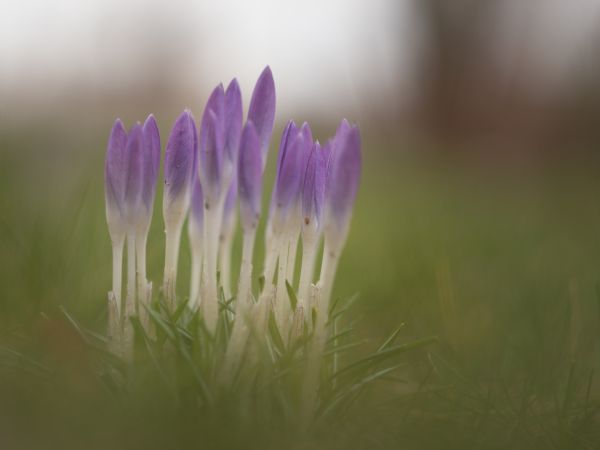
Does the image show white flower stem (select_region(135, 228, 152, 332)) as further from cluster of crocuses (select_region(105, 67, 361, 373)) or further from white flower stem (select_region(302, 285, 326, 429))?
white flower stem (select_region(302, 285, 326, 429))

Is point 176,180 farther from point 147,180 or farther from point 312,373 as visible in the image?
point 312,373

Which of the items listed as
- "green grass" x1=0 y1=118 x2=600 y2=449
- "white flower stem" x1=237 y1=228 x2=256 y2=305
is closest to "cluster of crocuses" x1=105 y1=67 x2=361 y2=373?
"white flower stem" x1=237 y1=228 x2=256 y2=305

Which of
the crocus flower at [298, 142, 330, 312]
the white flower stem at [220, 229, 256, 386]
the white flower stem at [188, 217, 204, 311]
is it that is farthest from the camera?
the white flower stem at [188, 217, 204, 311]

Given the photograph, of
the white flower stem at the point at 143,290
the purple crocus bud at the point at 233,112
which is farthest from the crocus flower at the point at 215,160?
the white flower stem at the point at 143,290

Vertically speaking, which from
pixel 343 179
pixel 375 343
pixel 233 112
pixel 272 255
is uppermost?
pixel 233 112

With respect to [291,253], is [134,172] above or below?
above

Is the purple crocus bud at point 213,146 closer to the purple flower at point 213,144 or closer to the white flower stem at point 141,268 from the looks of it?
the purple flower at point 213,144

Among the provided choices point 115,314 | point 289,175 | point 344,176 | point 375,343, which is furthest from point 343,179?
point 375,343
